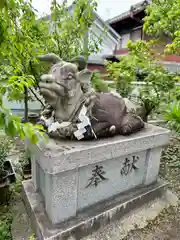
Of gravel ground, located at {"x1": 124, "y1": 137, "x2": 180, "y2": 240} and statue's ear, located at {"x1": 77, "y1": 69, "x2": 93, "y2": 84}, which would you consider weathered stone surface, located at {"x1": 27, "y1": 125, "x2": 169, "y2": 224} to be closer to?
gravel ground, located at {"x1": 124, "y1": 137, "x2": 180, "y2": 240}

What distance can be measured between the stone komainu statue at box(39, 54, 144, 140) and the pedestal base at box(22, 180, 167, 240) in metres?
0.84

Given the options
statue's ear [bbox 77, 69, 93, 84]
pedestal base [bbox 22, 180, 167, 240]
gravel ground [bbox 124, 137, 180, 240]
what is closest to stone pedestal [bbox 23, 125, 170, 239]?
pedestal base [bbox 22, 180, 167, 240]

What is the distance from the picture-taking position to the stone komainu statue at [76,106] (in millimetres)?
1655

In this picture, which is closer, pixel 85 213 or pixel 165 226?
pixel 85 213

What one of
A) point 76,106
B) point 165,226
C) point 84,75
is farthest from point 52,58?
point 165,226

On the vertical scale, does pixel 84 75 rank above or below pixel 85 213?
above

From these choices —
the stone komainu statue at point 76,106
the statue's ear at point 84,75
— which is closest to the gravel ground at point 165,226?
the stone komainu statue at point 76,106

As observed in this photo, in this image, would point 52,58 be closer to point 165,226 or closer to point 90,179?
point 90,179

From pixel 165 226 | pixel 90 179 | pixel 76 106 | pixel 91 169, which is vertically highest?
pixel 76 106

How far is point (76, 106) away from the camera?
1.81 meters

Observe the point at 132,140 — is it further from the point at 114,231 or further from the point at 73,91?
the point at 114,231

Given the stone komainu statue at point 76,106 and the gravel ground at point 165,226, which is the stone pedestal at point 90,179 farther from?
the gravel ground at point 165,226

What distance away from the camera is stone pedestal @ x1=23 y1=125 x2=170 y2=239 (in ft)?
5.33

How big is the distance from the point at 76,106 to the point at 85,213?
1167mm
